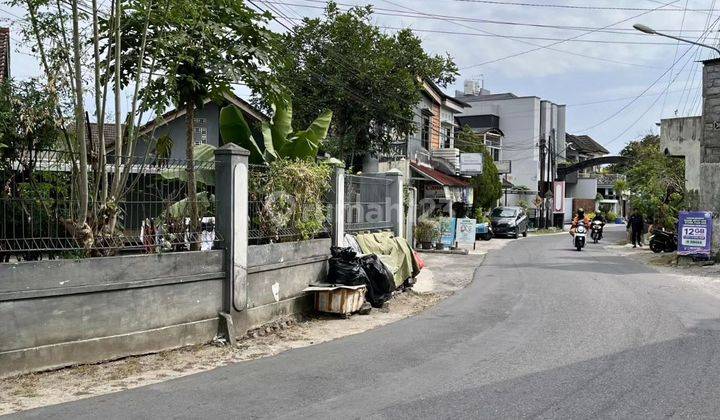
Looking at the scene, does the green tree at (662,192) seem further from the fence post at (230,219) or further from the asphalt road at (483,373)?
the fence post at (230,219)

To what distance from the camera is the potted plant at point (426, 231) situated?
24625 millimetres

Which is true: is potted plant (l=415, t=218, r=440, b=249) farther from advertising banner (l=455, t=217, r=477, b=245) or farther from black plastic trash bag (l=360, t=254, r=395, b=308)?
black plastic trash bag (l=360, t=254, r=395, b=308)

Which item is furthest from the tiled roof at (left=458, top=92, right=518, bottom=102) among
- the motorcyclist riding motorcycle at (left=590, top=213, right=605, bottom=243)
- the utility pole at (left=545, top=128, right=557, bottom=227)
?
the motorcyclist riding motorcycle at (left=590, top=213, right=605, bottom=243)

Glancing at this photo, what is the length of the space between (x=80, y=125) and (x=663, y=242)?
903 inches

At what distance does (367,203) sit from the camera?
47.0 feet

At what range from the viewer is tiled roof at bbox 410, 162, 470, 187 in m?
30.1

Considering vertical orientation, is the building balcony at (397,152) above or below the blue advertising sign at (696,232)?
above

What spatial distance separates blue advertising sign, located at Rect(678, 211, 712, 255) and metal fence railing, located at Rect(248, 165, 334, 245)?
13.1 metres

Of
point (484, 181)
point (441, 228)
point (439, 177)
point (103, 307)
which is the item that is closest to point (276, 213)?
point (103, 307)

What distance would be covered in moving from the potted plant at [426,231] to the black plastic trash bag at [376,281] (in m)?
12.8

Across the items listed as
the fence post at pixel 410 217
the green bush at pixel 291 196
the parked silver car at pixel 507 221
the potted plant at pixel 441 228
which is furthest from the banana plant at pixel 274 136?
the parked silver car at pixel 507 221

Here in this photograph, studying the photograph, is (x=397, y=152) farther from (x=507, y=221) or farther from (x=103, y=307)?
(x=103, y=307)

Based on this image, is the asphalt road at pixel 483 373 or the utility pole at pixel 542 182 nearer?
the asphalt road at pixel 483 373

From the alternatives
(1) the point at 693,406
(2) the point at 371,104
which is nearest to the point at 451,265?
(2) the point at 371,104
